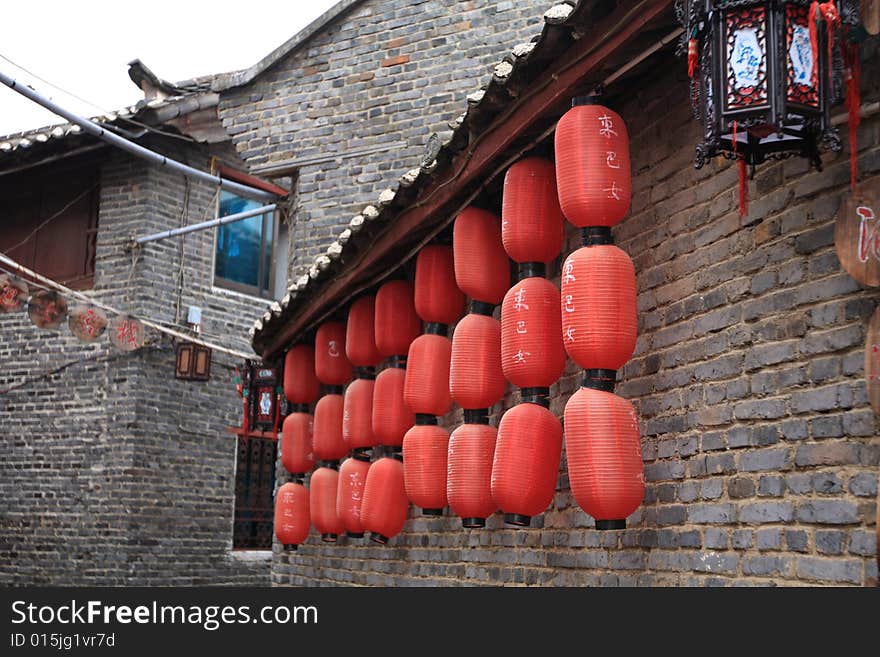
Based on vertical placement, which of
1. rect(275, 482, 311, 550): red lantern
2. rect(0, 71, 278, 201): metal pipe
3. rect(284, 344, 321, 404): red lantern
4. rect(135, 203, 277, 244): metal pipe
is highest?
rect(0, 71, 278, 201): metal pipe

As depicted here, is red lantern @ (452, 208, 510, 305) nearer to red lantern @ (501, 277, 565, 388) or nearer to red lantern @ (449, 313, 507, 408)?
red lantern @ (449, 313, 507, 408)

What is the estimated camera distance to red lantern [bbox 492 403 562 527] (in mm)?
5074

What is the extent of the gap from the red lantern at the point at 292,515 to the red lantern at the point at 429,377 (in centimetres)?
282

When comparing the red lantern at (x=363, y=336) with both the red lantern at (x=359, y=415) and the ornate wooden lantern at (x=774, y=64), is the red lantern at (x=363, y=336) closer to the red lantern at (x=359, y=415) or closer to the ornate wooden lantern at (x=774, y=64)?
the red lantern at (x=359, y=415)

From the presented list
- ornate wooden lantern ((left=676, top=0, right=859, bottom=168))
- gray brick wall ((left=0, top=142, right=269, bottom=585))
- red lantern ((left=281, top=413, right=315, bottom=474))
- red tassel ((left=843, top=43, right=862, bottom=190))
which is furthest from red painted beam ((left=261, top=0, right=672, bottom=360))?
gray brick wall ((left=0, top=142, right=269, bottom=585))

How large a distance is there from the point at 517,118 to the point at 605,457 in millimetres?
1738

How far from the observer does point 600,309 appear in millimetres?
4562

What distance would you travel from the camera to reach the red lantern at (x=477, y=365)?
587 centimetres

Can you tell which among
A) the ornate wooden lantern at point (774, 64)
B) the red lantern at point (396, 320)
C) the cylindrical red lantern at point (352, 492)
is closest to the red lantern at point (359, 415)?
the cylindrical red lantern at point (352, 492)

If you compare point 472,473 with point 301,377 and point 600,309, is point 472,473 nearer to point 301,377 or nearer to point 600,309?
point 600,309

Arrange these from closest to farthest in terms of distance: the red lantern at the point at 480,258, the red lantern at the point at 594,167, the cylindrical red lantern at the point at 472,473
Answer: the red lantern at the point at 594,167, the cylindrical red lantern at the point at 472,473, the red lantern at the point at 480,258

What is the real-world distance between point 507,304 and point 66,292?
26.9 ft

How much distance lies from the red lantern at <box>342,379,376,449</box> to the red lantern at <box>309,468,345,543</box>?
24.2 inches

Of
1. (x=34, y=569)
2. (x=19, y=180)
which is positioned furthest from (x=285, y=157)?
(x=34, y=569)
